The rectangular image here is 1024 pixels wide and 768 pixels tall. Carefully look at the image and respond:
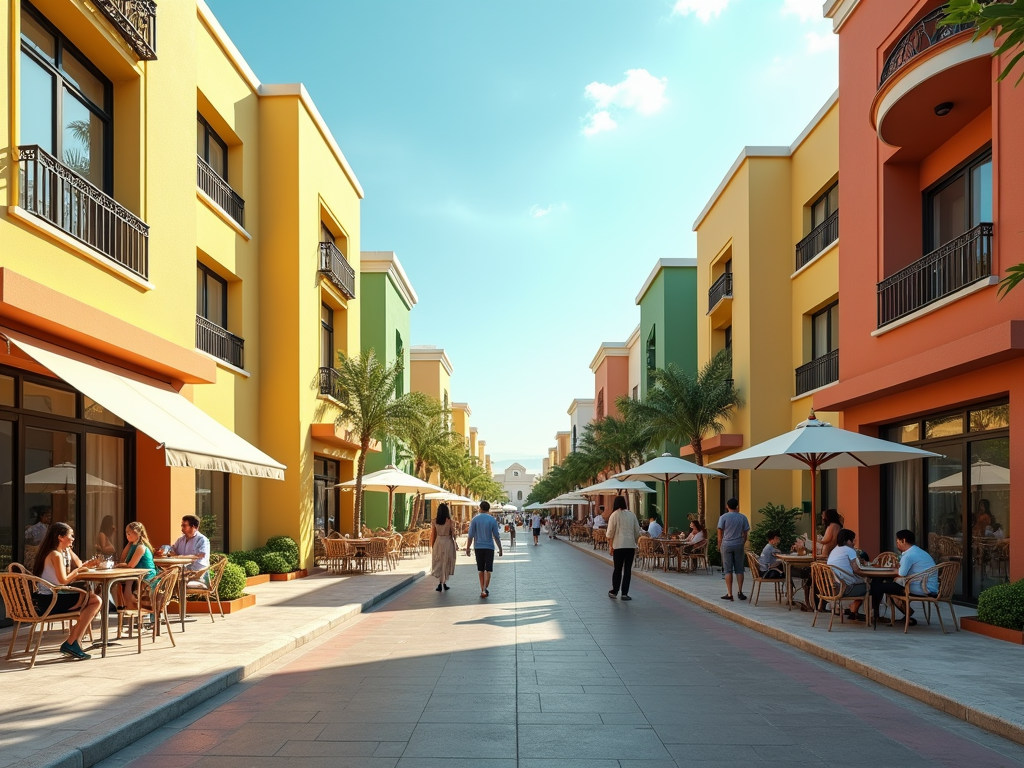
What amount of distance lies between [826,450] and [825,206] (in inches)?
497

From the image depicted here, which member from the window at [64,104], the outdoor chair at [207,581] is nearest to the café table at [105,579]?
the outdoor chair at [207,581]

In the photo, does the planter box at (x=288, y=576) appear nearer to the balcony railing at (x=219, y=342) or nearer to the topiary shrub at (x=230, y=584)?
the balcony railing at (x=219, y=342)

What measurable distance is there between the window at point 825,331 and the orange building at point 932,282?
4685 mm

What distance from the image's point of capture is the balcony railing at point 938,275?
534 inches

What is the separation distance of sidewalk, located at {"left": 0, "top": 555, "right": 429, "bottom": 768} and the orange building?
9696mm

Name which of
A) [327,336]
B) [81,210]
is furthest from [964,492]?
[327,336]

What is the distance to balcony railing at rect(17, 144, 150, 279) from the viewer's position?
10.5 meters

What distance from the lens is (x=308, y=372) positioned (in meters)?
22.8

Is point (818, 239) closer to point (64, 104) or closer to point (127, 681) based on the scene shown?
point (64, 104)

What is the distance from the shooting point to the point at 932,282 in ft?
50.4

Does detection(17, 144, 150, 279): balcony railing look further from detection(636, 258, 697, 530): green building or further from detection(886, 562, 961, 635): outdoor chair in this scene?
detection(636, 258, 697, 530): green building

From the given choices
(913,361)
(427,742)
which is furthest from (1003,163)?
(427,742)

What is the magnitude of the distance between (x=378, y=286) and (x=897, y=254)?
974 inches

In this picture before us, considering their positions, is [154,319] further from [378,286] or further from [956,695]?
[378,286]
